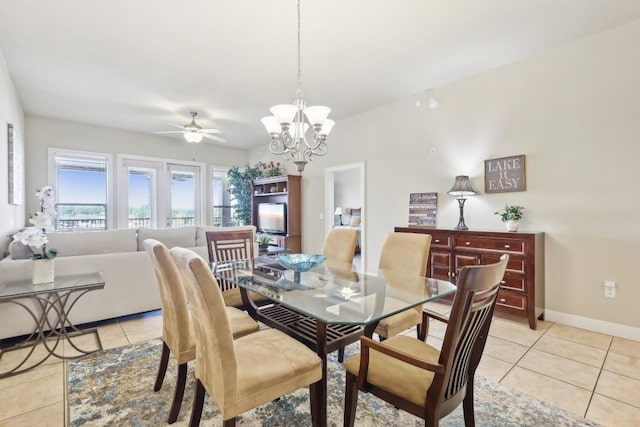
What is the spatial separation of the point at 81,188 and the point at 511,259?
7029 millimetres

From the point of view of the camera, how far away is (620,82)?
275 centimetres

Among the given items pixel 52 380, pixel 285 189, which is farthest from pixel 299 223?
pixel 52 380

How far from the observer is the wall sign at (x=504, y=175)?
331cm

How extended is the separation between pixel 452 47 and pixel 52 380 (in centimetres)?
427

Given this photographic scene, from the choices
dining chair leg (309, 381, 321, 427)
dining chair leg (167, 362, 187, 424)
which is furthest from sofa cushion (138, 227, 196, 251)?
dining chair leg (309, 381, 321, 427)

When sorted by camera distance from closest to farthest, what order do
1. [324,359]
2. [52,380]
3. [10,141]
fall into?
[324,359] < [52,380] < [10,141]

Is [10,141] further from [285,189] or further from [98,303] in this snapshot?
[285,189]

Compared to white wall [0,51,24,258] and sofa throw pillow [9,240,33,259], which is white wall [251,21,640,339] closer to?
sofa throw pillow [9,240,33,259]

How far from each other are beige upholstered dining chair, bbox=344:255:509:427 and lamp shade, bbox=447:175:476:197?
8.09 feet

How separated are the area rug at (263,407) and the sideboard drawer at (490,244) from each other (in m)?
1.47

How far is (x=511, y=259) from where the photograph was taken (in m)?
3.03

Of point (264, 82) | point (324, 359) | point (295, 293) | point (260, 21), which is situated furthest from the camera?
point (264, 82)

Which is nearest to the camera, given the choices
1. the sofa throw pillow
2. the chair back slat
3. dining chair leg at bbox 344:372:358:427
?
the chair back slat

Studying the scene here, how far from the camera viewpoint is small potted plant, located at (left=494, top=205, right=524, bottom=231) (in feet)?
10.5
